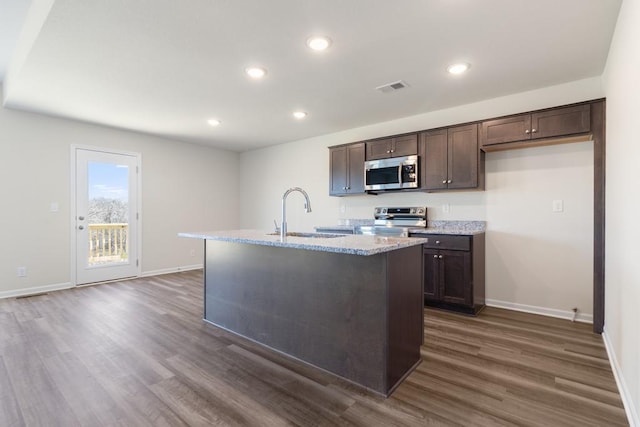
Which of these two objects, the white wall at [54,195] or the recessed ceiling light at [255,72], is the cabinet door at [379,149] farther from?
the white wall at [54,195]

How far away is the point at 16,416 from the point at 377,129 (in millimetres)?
4669

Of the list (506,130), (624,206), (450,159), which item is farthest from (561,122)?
(624,206)

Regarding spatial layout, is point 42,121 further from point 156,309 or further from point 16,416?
point 16,416

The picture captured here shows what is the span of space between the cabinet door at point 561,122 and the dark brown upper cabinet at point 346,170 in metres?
2.12

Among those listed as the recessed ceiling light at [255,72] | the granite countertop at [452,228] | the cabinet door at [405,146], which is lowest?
the granite countertop at [452,228]

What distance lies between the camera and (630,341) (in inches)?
70.2

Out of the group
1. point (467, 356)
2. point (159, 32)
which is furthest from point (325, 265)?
point (159, 32)

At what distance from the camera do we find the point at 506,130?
3404mm

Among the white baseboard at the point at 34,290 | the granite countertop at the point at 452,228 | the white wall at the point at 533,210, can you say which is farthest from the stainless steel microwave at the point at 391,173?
the white baseboard at the point at 34,290

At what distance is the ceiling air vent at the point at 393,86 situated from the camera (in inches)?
129

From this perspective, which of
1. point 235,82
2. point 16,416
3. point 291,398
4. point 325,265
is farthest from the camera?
point 235,82

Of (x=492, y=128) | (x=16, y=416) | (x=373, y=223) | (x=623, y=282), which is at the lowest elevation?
(x=16, y=416)

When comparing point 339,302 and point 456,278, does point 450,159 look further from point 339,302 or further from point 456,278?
point 339,302

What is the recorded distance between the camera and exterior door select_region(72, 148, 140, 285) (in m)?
4.81
